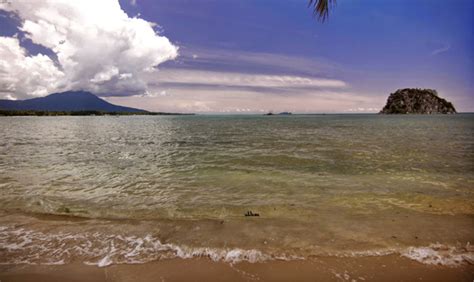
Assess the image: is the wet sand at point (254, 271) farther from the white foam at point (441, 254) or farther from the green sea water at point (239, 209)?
the green sea water at point (239, 209)

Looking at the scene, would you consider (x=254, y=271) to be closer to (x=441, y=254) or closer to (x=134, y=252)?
(x=134, y=252)

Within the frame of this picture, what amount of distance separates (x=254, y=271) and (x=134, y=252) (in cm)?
255

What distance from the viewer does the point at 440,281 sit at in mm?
4098

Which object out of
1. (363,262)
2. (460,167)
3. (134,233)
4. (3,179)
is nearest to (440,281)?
(363,262)

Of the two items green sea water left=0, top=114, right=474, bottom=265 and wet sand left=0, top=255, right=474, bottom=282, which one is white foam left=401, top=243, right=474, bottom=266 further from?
wet sand left=0, top=255, right=474, bottom=282

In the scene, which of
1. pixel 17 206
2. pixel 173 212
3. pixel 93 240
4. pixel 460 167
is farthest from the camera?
pixel 460 167

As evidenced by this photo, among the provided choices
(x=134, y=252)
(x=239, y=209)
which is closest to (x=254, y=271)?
(x=134, y=252)

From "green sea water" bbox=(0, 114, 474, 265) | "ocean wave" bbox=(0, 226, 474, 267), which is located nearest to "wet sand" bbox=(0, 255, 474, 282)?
"ocean wave" bbox=(0, 226, 474, 267)

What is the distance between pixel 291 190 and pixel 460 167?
1174cm

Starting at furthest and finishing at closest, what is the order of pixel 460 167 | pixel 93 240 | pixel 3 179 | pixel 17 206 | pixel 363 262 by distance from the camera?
pixel 460 167, pixel 3 179, pixel 17 206, pixel 93 240, pixel 363 262

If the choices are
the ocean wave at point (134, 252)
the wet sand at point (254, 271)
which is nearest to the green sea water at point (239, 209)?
the ocean wave at point (134, 252)

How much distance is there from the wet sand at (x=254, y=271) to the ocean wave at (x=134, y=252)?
18 cm

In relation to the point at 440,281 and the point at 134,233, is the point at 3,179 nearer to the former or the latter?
the point at 134,233

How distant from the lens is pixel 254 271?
447 cm
